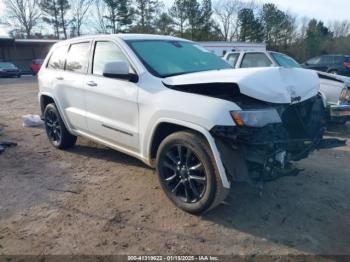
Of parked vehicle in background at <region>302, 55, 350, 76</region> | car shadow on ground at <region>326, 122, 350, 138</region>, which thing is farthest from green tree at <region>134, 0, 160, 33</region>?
car shadow on ground at <region>326, 122, 350, 138</region>

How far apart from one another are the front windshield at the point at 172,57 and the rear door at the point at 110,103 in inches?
10.0

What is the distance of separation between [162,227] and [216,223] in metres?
0.55

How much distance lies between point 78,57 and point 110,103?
49.9 inches

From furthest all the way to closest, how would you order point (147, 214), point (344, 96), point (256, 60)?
point (256, 60) → point (344, 96) → point (147, 214)

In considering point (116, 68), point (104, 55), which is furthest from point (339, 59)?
point (116, 68)

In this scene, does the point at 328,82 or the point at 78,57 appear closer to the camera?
the point at 78,57

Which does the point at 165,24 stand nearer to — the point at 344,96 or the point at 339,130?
the point at 339,130

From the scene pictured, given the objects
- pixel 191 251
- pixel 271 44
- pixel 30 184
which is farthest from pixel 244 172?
pixel 271 44

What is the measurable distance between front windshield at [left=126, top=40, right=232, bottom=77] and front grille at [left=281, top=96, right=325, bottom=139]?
48.8 inches

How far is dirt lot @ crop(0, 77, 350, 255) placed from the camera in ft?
10.6

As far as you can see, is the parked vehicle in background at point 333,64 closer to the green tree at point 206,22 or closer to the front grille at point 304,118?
the front grille at point 304,118

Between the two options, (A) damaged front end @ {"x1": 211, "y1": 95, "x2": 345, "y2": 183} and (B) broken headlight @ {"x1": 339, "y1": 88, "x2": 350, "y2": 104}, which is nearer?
(A) damaged front end @ {"x1": 211, "y1": 95, "x2": 345, "y2": 183}

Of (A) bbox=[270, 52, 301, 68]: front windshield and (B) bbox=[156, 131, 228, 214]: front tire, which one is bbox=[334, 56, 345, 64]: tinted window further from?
(B) bbox=[156, 131, 228, 214]: front tire

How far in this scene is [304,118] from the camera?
3943 mm
